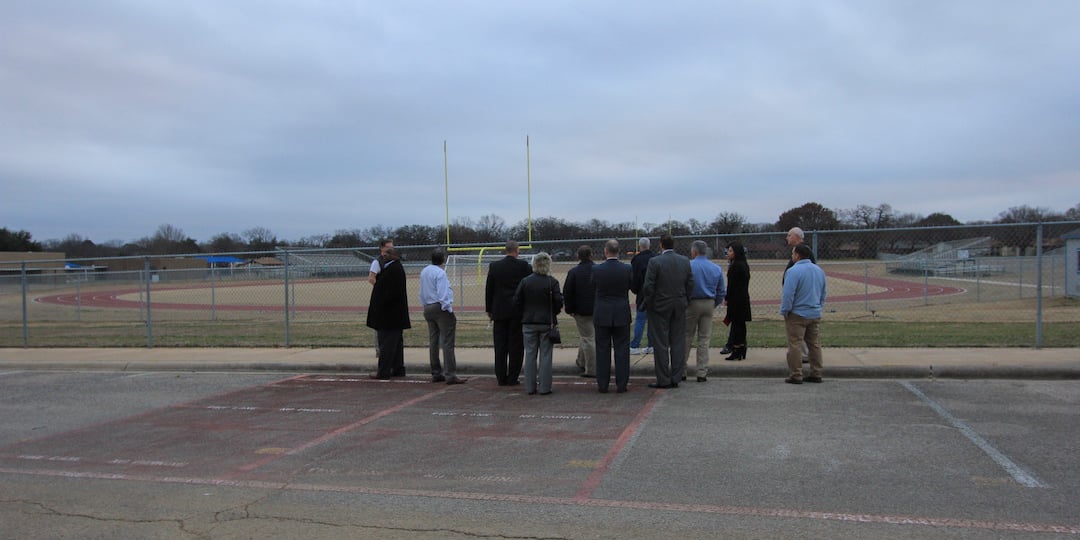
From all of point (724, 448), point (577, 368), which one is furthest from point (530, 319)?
point (724, 448)

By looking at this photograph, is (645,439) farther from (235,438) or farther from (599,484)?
(235,438)

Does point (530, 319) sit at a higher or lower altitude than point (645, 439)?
higher

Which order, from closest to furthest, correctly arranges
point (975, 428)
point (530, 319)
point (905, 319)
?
point (975, 428)
point (530, 319)
point (905, 319)

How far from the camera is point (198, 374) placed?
11.7 m

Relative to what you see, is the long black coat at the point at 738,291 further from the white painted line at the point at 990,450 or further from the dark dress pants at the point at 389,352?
the dark dress pants at the point at 389,352

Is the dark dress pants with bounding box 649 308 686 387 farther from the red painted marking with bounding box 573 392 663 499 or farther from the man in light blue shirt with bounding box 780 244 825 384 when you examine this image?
the man in light blue shirt with bounding box 780 244 825 384

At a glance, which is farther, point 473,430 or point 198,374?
point 198,374

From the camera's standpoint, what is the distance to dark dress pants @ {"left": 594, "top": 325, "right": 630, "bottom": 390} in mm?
8766

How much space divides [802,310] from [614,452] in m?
4.12

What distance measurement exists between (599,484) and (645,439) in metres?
1.37

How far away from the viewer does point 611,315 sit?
28.3ft

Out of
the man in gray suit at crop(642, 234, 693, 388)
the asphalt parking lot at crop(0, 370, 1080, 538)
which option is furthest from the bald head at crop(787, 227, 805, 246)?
the asphalt parking lot at crop(0, 370, 1080, 538)

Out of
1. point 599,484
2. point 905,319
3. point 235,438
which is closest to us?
point 599,484

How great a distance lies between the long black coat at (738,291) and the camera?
35.1ft
